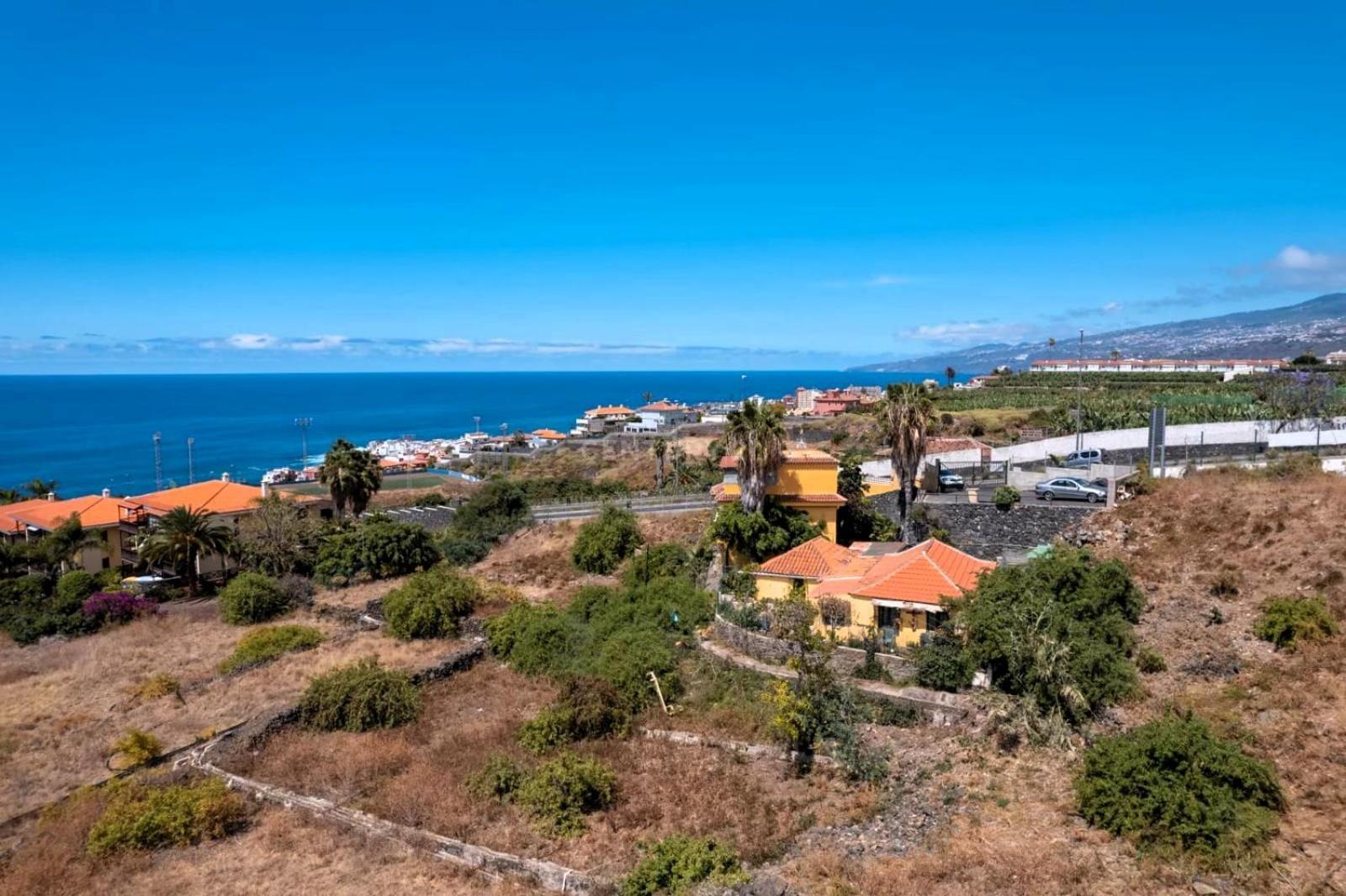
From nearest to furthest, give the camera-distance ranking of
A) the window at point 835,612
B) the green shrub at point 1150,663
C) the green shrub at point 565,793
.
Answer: the green shrub at point 565,793, the green shrub at point 1150,663, the window at point 835,612

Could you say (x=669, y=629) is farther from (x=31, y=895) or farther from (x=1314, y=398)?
(x=1314, y=398)

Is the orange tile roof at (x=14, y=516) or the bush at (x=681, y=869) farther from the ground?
the orange tile roof at (x=14, y=516)

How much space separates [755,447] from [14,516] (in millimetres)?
42209

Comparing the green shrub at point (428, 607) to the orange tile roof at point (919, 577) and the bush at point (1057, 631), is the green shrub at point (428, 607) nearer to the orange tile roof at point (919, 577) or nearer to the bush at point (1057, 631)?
the orange tile roof at point (919, 577)

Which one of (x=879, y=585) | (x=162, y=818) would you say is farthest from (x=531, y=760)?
(x=879, y=585)

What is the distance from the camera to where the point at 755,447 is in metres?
29.1

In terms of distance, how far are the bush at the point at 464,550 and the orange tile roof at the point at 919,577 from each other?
22.7 m

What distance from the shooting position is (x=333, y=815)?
679 inches

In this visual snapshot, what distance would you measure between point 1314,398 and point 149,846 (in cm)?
7116

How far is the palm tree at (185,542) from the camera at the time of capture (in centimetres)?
3706

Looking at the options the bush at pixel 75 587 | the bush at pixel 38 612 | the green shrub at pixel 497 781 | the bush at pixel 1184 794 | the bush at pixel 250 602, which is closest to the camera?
the bush at pixel 1184 794

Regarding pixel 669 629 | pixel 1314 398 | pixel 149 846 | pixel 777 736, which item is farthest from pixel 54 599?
pixel 1314 398

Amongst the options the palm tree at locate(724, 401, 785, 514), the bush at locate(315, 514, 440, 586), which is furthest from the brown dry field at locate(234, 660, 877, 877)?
the bush at locate(315, 514, 440, 586)

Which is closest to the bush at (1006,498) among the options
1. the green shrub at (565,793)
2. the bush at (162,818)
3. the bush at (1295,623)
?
the bush at (1295,623)
